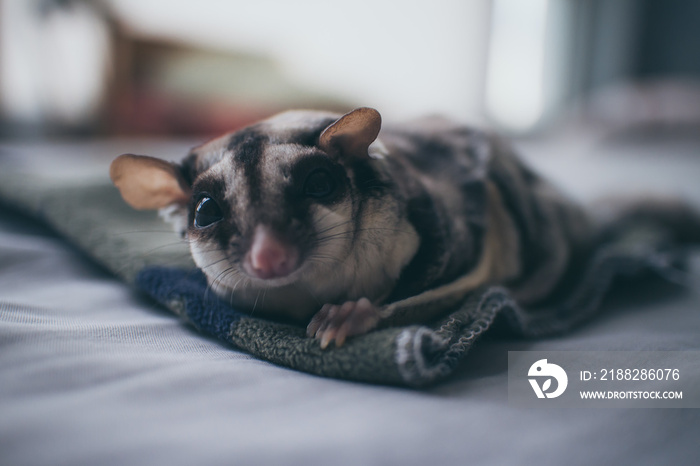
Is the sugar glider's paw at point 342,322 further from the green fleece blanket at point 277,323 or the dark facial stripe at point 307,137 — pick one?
the dark facial stripe at point 307,137

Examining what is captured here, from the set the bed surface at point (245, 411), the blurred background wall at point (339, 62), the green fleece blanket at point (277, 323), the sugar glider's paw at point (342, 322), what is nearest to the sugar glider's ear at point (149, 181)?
the green fleece blanket at point (277, 323)

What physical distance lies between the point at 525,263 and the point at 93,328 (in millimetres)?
1224

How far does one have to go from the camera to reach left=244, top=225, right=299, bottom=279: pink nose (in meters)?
0.90

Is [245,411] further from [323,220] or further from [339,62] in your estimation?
[339,62]

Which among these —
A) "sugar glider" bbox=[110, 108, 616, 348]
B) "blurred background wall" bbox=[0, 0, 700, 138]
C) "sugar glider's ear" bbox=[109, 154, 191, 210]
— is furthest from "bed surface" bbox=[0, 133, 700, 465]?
"blurred background wall" bbox=[0, 0, 700, 138]

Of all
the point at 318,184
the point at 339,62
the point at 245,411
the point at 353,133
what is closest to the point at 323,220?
the point at 318,184

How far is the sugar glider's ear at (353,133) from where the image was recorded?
1014 mm

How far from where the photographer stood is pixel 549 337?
46.9 inches

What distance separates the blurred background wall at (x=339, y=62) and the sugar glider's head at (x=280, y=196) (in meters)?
2.06

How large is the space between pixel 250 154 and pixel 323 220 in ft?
0.70

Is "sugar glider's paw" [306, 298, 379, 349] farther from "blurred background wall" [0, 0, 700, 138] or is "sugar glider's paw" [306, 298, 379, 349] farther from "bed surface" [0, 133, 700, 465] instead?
"blurred background wall" [0, 0, 700, 138]

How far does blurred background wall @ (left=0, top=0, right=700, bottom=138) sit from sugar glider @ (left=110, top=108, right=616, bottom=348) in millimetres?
1943

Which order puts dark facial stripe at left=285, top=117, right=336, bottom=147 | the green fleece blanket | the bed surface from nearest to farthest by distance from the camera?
the bed surface < the green fleece blanket < dark facial stripe at left=285, top=117, right=336, bottom=147

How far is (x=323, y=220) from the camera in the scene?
1017mm
